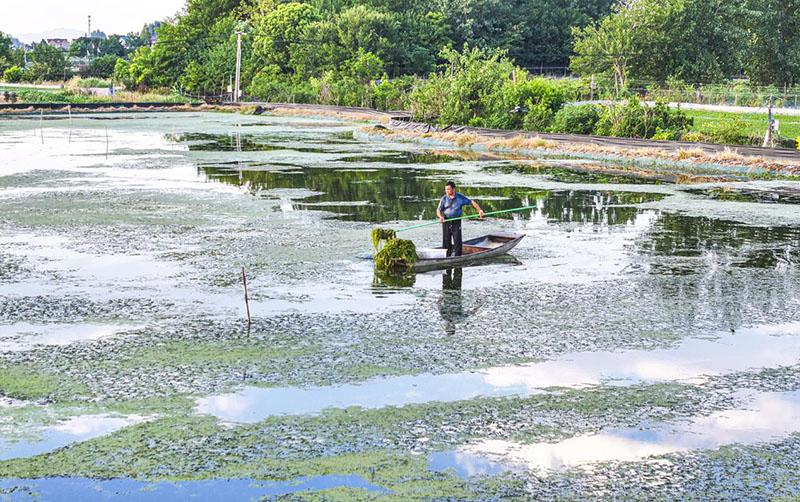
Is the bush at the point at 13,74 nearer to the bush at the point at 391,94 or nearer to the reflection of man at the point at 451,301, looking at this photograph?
the bush at the point at 391,94

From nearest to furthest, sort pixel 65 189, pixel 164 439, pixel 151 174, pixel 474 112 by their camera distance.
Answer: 1. pixel 164 439
2. pixel 65 189
3. pixel 151 174
4. pixel 474 112

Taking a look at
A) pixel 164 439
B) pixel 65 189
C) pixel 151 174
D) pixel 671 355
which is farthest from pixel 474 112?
pixel 164 439

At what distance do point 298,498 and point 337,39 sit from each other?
257 ft

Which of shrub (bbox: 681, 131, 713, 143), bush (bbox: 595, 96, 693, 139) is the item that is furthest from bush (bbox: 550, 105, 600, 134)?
shrub (bbox: 681, 131, 713, 143)

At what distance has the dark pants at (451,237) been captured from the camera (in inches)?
650

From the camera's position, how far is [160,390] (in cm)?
1010

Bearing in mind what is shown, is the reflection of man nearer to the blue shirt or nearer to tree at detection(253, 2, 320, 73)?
the blue shirt

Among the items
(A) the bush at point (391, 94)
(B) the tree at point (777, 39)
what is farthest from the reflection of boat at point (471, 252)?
(B) the tree at point (777, 39)

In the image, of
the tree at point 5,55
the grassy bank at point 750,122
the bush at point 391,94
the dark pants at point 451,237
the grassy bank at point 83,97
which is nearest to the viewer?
the dark pants at point 451,237

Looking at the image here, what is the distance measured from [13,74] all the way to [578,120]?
8586cm

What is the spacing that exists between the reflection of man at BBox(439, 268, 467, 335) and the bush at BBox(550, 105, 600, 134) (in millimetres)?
26660

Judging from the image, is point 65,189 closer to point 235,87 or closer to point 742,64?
point 742,64

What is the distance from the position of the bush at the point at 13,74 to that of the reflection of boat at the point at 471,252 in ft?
342

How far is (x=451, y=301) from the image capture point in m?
14.0
